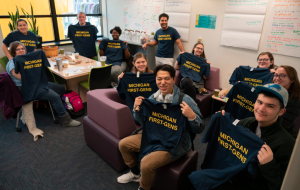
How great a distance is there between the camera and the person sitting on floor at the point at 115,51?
4.15 meters

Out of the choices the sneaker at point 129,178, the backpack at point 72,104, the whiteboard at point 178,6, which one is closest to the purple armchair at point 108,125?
the sneaker at point 129,178

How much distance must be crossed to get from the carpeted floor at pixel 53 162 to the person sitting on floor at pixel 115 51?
4.97ft

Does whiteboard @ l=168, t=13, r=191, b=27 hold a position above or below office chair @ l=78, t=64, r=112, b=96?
above

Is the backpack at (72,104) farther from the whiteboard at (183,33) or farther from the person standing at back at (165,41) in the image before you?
the whiteboard at (183,33)

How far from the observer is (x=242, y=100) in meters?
2.24

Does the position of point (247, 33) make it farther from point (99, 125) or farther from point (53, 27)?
point (53, 27)

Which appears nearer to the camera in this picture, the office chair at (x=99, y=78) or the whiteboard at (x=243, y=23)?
the office chair at (x=99, y=78)

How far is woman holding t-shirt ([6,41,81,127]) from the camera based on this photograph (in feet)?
9.10

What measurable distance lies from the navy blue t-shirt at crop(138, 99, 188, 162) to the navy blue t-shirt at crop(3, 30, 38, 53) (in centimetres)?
327

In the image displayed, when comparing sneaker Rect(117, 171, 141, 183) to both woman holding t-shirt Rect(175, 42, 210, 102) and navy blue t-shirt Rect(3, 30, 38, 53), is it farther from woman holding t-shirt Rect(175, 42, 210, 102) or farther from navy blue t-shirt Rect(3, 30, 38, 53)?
navy blue t-shirt Rect(3, 30, 38, 53)

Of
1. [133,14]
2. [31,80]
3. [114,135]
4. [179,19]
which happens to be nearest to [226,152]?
[114,135]

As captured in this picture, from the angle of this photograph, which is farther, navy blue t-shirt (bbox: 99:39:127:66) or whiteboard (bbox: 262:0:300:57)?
navy blue t-shirt (bbox: 99:39:127:66)

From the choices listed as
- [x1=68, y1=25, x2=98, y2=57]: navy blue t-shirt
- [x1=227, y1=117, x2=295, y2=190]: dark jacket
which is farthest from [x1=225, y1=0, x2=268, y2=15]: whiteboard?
[x1=68, y1=25, x2=98, y2=57]: navy blue t-shirt

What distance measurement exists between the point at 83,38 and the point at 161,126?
3562 millimetres
